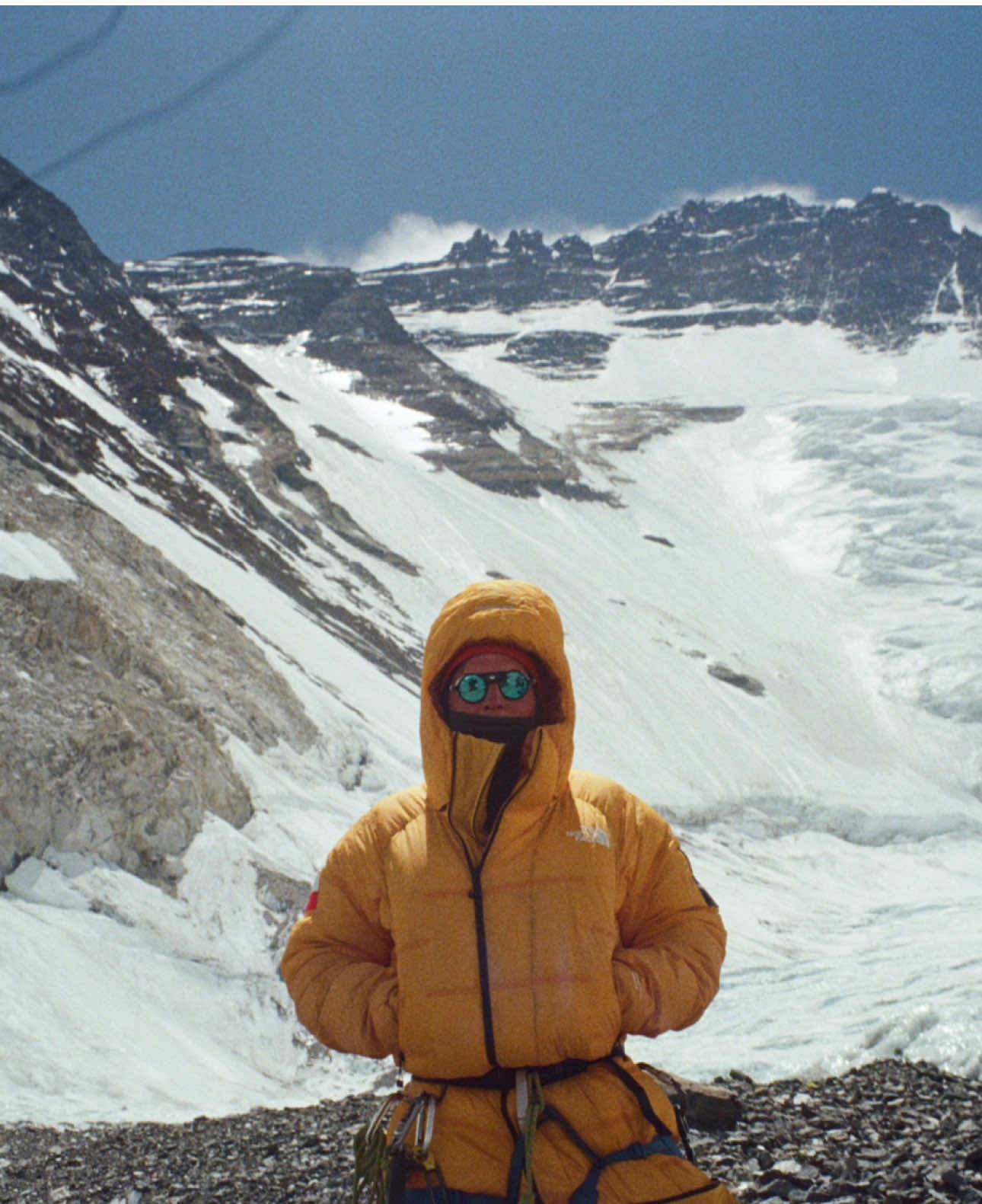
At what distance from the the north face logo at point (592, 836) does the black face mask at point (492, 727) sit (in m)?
0.37

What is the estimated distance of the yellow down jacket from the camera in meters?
3.17

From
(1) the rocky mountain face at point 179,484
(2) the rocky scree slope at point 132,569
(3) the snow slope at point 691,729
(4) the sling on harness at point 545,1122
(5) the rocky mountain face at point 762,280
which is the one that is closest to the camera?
(4) the sling on harness at point 545,1122

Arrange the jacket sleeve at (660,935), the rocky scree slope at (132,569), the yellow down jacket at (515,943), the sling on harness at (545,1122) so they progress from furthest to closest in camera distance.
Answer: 1. the rocky scree slope at (132,569)
2. the jacket sleeve at (660,935)
3. the yellow down jacket at (515,943)
4. the sling on harness at (545,1122)

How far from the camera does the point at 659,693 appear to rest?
4566 cm

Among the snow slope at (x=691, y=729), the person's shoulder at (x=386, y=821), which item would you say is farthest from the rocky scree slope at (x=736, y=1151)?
the person's shoulder at (x=386, y=821)

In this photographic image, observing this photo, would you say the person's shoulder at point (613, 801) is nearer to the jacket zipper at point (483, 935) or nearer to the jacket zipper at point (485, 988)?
the jacket zipper at point (483, 935)

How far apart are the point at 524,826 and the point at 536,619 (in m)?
0.70

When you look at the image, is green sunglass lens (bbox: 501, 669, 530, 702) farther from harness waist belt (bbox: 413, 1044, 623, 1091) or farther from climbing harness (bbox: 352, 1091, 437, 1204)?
climbing harness (bbox: 352, 1091, 437, 1204)

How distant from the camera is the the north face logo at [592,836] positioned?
340cm

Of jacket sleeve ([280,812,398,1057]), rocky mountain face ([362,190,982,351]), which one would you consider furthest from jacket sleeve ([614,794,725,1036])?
rocky mountain face ([362,190,982,351])

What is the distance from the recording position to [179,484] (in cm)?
3753

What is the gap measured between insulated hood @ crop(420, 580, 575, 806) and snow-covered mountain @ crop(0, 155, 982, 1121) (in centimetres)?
784

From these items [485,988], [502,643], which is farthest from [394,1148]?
[502,643]

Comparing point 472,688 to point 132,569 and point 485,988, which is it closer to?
point 485,988
